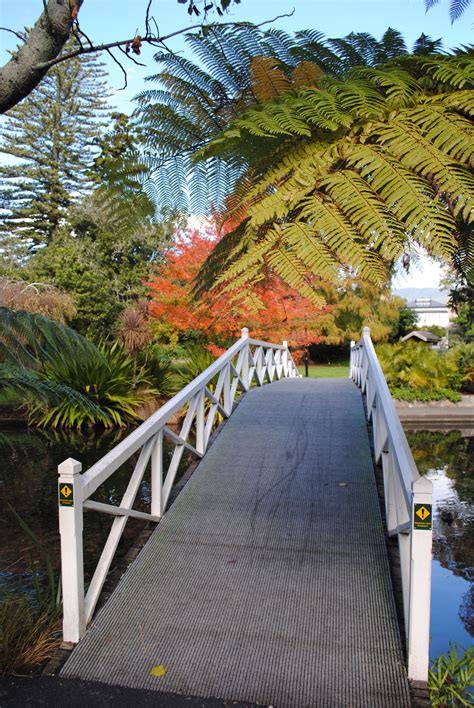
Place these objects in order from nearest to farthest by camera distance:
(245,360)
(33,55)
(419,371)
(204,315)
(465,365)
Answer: (33,55), (245,360), (204,315), (419,371), (465,365)

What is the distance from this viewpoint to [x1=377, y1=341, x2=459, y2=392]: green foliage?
16312mm

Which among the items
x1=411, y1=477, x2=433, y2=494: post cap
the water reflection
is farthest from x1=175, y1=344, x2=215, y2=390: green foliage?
x1=411, y1=477, x2=433, y2=494: post cap

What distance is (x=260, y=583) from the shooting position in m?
3.89

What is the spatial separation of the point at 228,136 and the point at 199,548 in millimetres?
3367

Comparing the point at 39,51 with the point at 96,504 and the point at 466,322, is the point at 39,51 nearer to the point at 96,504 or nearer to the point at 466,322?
the point at 96,504

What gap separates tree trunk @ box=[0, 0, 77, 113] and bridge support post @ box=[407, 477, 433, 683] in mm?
2513

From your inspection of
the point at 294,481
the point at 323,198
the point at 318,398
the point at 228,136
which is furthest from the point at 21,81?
the point at 318,398

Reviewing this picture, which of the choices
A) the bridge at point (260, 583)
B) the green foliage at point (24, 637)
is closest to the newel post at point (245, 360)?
the bridge at point (260, 583)

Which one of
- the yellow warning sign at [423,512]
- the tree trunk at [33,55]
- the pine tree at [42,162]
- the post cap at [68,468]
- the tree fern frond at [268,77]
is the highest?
the pine tree at [42,162]

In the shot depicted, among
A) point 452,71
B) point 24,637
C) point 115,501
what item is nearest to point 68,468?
point 24,637

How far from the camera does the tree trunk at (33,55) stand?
240 cm

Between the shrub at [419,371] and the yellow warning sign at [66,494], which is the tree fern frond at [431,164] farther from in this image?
the shrub at [419,371]

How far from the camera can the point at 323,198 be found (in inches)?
69.7

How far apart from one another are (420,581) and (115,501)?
18.1 feet
